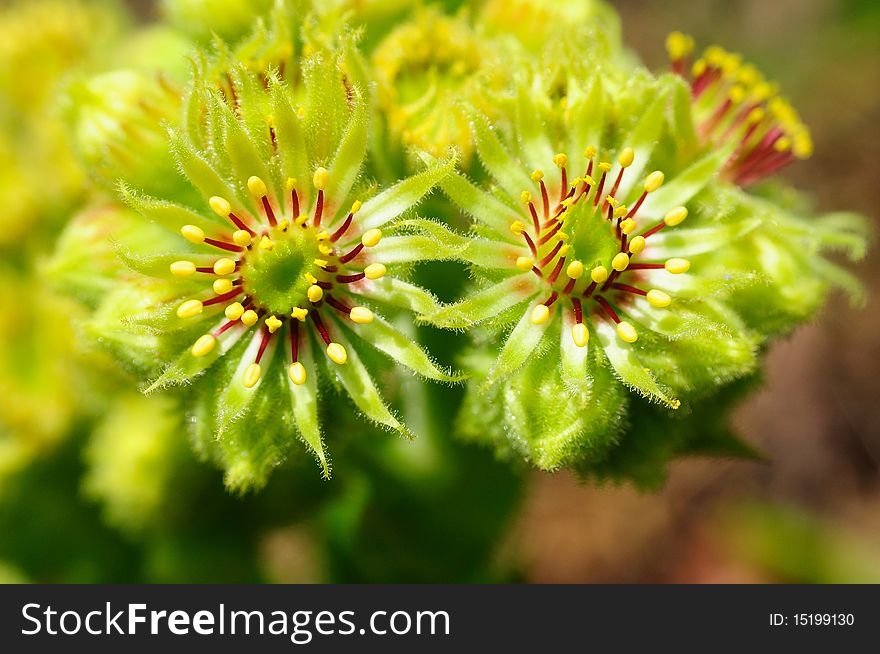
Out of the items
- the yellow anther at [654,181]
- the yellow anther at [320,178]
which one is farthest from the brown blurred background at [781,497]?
the yellow anther at [320,178]

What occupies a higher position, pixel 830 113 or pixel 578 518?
pixel 830 113

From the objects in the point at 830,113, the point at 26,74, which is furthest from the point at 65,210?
the point at 830,113

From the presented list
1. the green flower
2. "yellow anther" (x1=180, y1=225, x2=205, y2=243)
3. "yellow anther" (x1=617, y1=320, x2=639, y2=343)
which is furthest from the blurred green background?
"yellow anther" (x1=617, y1=320, x2=639, y2=343)

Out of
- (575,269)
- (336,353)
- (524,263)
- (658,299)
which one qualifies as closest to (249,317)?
(336,353)

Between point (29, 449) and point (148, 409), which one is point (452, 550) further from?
point (29, 449)

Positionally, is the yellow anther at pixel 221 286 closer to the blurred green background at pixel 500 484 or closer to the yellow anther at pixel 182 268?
the yellow anther at pixel 182 268

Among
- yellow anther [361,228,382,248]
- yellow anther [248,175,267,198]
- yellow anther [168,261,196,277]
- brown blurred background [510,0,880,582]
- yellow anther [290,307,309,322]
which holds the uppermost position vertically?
brown blurred background [510,0,880,582]

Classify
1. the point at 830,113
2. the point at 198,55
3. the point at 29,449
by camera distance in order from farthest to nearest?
the point at 830,113
the point at 29,449
the point at 198,55

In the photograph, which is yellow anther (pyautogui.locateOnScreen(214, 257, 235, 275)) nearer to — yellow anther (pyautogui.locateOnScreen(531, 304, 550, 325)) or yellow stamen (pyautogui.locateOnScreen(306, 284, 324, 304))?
yellow stamen (pyautogui.locateOnScreen(306, 284, 324, 304))
